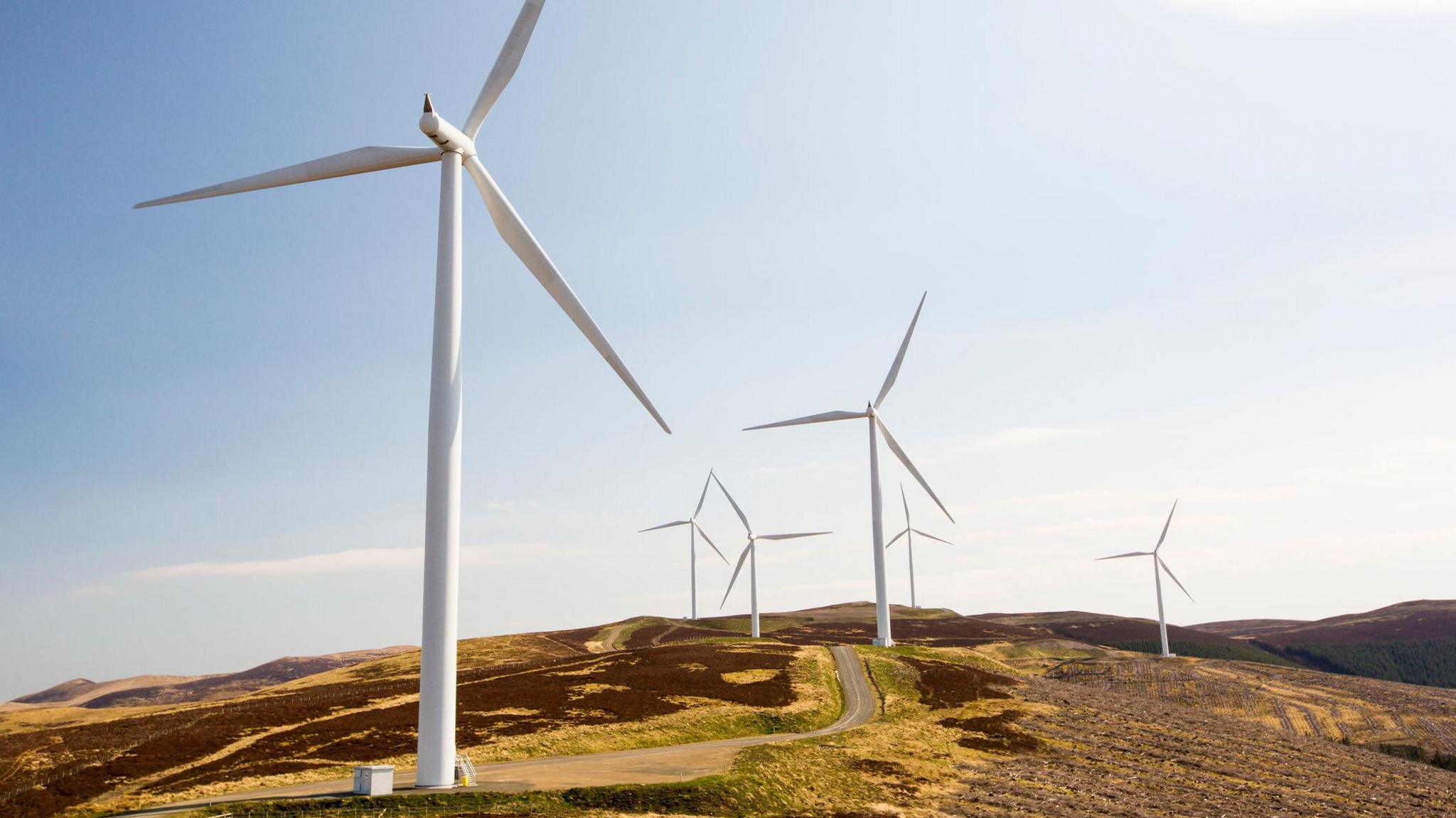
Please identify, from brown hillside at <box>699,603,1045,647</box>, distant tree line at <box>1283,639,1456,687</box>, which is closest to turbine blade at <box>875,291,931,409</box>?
brown hillside at <box>699,603,1045,647</box>

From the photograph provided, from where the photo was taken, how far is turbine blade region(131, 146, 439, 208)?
131ft

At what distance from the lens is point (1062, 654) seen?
147250mm

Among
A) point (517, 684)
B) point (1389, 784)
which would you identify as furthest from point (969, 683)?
point (517, 684)

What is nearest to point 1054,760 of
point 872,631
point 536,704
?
point 536,704

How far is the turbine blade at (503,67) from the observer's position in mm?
41594

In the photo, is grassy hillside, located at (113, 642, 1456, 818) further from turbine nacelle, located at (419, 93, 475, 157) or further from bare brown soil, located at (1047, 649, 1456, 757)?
turbine nacelle, located at (419, 93, 475, 157)

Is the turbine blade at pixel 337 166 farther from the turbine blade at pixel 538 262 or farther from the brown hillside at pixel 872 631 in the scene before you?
the brown hillside at pixel 872 631

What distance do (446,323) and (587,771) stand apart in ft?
77.3

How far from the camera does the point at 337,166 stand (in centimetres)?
4119

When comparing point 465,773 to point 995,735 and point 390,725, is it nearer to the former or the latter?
point 390,725

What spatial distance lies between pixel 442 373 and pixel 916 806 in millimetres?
31785

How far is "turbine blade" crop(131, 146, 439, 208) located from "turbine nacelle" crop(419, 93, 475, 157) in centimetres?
86

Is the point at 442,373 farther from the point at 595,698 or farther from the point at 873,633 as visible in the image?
the point at 873,633

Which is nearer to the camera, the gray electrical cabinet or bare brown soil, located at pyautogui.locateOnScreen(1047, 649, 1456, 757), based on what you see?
the gray electrical cabinet
